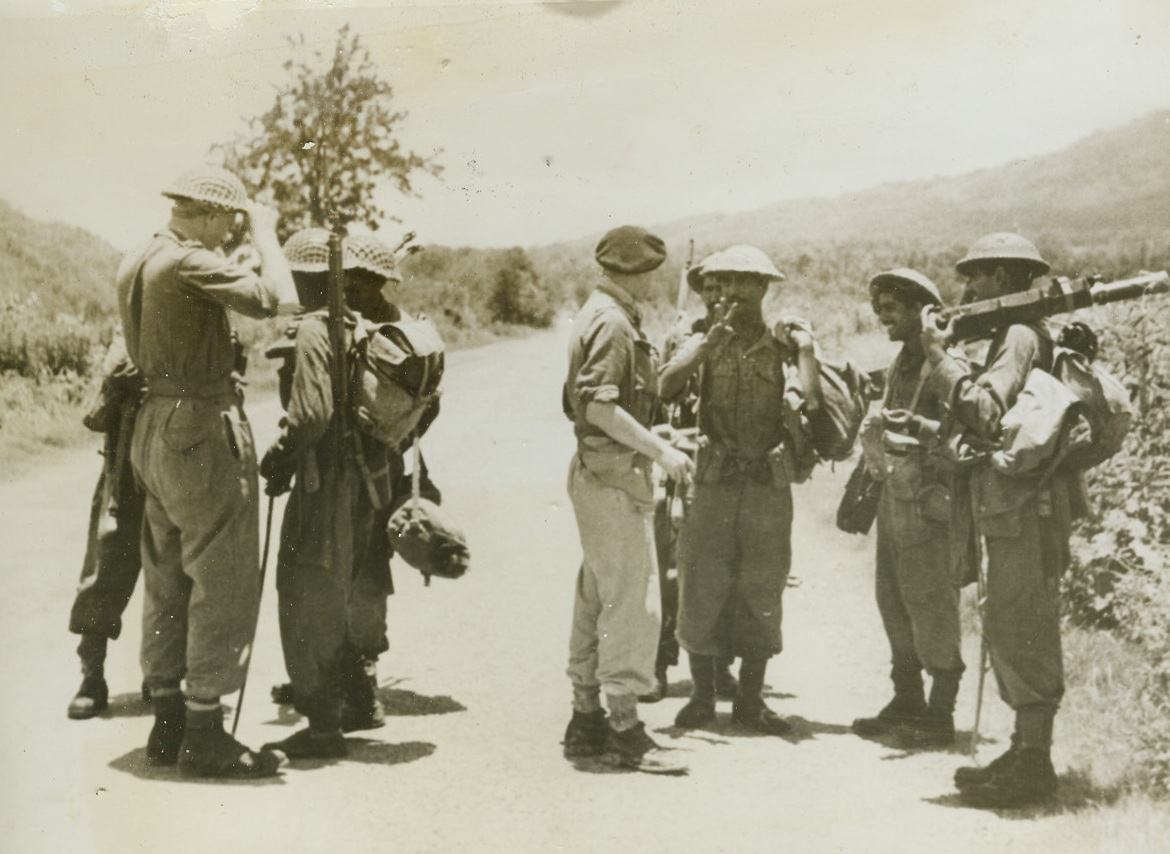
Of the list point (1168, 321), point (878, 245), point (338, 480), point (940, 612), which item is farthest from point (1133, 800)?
point (338, 480)

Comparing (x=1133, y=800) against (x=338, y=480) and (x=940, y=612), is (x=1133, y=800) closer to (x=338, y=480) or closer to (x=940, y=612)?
(x=940, y=612)

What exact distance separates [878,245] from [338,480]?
8.74 ft

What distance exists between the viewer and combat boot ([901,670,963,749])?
4906mm

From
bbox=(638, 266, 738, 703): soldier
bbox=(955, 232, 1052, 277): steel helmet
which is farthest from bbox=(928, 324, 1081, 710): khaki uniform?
bbox=(638, 266, 738, 703): soldier

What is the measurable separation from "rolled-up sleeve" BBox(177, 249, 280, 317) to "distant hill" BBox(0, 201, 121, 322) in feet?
3.30

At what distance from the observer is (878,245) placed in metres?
5.32

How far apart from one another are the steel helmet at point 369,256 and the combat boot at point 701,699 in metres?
2.16

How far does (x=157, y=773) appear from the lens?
4652 mm

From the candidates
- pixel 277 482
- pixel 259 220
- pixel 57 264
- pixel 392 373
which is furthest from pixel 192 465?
pixel 57 264

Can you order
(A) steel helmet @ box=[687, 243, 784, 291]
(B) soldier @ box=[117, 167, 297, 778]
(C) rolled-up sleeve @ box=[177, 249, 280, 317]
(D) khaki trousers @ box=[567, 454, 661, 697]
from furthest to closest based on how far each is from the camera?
(A) steel helmet @ box=[687, 243, 784, 291], (D) khaki trousers @ box=[567, 454, 661, 697], (B) soldier @ box=[117, 167, 297, 778], (C) rolled-up sleeve @ box=[177, 249, 280, 317]

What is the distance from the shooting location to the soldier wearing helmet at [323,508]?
4.63m

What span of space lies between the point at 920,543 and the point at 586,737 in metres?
1.65

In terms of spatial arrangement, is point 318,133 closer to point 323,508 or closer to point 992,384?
point 323,508

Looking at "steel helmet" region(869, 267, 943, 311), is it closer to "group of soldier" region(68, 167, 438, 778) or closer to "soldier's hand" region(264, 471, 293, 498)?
"group of soldier" region(68, 167, 438, 778)
